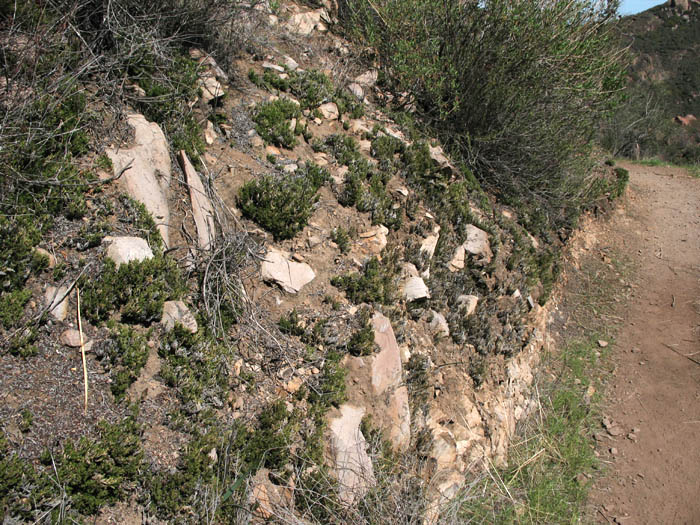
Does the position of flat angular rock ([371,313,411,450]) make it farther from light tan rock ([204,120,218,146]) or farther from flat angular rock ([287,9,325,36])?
flat angular rock ([287,9,325,36])

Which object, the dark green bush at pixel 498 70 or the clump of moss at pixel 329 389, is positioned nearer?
the clump of moss at pixel 329 389

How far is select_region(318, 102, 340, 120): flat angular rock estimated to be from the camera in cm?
646

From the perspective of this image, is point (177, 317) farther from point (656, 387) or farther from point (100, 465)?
point (656, 387)

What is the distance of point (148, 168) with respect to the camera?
4043 mm

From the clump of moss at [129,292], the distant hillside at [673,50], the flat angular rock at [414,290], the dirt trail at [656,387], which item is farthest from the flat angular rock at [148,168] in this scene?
the distant hillside at [673,50]

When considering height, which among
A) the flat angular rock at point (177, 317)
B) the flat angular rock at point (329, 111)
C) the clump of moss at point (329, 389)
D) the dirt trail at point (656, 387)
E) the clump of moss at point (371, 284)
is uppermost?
the flat angular rock at point (329, 111)

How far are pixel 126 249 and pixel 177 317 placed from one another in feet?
1.92

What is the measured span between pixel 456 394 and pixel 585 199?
6563 millimetres

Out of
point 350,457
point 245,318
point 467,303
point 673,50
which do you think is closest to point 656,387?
point 467,303

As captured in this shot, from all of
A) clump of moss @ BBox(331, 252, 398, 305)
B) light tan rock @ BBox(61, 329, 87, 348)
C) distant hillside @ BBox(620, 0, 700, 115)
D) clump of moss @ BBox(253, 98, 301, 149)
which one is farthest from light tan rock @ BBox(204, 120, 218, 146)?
distant hillside @ BBox(620, 0, 700, 115)

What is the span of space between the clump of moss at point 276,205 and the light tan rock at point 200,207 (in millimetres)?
423

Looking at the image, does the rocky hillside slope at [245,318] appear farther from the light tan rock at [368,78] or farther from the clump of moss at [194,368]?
the light tan rock at [368,78]

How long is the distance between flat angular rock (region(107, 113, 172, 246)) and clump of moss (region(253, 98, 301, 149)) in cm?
135

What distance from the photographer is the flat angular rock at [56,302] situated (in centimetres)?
294
